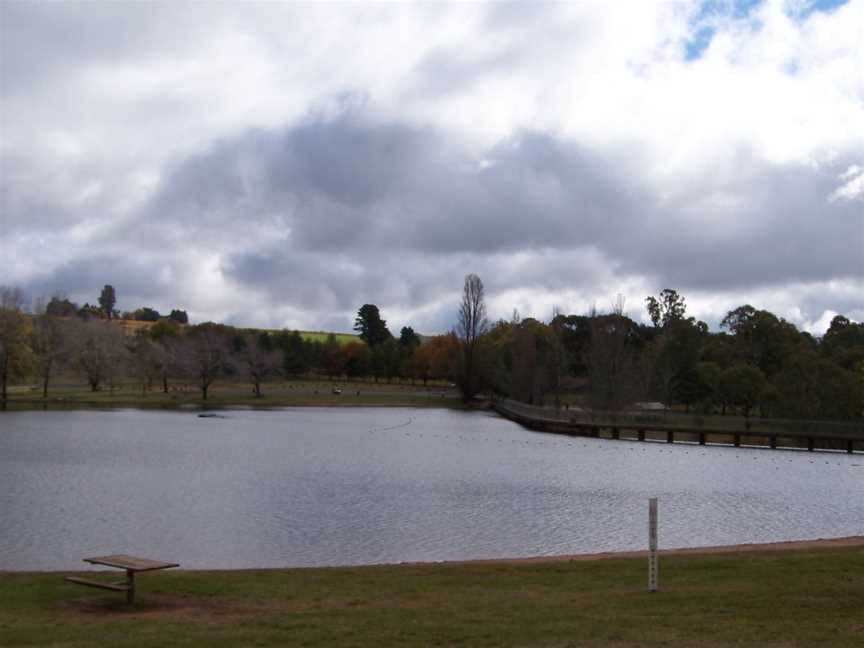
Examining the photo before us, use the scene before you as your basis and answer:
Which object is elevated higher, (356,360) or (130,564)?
(356,360)

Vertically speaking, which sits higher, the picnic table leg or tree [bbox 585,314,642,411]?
tree [bbox 585,314,642,411]

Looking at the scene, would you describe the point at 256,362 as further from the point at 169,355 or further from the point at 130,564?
the point at 130,564

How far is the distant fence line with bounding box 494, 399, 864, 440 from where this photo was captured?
2309 inches

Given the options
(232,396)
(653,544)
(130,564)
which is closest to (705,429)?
(653,544)

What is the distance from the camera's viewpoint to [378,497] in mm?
30906

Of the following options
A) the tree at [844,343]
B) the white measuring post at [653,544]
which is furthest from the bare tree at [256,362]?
the white measuring post at [653,544]

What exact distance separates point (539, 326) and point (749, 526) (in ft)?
397

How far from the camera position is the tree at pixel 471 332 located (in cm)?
12281

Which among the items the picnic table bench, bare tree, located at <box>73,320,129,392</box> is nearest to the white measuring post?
the picnic table bench

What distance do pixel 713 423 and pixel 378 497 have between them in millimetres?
42825

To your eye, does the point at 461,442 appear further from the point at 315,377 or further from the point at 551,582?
the point at 315,377

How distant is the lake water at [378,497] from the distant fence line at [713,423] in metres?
2.48

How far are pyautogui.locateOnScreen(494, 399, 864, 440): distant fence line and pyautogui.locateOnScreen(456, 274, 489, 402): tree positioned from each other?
3968cm

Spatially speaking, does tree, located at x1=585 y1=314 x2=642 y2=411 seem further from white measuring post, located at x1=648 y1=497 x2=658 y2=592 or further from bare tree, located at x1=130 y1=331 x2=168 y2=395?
white measuring post, located at x1=648 y1=497 x2=658 y2=592
